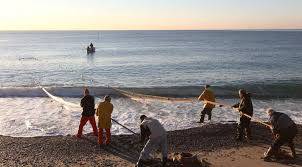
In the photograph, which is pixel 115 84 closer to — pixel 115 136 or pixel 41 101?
pixel 41 101

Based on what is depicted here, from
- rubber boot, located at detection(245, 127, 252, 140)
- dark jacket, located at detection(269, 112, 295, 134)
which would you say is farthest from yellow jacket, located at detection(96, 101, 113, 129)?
dark jacket, located at detection(269, 112, 295, 134)

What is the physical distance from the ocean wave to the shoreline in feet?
36.1

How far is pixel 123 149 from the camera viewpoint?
39.7 feet

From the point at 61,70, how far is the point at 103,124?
1256 inches

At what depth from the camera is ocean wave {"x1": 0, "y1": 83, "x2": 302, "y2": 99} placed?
2566 centimetres

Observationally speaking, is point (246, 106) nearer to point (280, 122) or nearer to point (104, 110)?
point (280, 122)

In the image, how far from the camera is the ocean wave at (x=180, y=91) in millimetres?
25656

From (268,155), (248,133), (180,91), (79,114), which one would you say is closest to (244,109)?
(248,133)

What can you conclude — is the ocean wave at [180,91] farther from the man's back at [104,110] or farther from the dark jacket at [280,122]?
the dark jacket at [280,122]

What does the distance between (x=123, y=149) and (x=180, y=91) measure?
17.1m

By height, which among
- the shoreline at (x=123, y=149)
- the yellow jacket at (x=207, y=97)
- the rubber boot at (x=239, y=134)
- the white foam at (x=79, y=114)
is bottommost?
the white foam at (x=79, y=114)

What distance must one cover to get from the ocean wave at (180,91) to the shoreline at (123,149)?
11.0m

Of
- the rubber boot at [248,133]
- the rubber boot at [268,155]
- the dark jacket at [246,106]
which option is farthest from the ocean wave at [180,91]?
the rubber boot at [268,155]

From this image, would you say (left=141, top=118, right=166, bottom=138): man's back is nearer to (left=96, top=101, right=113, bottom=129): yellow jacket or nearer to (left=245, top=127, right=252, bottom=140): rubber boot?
(left=96, top=101, right=113, bottom=129): yellow jacket
